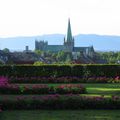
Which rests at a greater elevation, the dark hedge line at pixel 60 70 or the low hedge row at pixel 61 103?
the dark hedge line at pixel 60 70

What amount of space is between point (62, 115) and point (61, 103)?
1667mm

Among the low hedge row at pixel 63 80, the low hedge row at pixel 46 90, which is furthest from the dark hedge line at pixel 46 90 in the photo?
the low hedge row at pixel 63 80

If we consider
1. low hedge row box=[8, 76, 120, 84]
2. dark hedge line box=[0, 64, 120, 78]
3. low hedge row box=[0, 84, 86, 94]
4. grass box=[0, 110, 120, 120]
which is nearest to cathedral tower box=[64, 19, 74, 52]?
dark hedge line box=[0, 64, 120, 78]

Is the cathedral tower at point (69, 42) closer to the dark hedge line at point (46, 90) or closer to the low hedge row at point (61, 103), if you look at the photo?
the dark hedge line at point (46, 90)

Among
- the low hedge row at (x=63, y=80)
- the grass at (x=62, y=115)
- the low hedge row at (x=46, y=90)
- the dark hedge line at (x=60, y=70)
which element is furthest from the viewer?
the dark hedge line at (x=60, y=70)

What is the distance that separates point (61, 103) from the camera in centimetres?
1936

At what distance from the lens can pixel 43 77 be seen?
38781 millimetres

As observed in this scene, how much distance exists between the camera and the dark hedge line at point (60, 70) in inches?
1574

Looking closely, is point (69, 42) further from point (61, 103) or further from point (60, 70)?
point (61, 103)

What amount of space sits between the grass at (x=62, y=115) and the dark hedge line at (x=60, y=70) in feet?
69.4

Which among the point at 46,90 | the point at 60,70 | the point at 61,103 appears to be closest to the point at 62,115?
the point at 61,103

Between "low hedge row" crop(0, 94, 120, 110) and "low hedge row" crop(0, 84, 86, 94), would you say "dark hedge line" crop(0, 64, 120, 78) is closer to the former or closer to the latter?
"low hedge row" crop(0, 84, 86, 94)

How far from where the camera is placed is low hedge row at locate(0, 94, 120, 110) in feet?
63.3

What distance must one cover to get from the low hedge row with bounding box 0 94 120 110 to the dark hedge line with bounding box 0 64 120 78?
20.4 m
